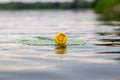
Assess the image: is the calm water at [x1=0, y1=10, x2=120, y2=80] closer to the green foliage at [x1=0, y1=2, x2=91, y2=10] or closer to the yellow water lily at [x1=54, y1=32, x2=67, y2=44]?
the yellow water lily at [x1=54, y1=32, x2=67, y2=44]

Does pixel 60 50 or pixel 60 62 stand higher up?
pixel 60 50

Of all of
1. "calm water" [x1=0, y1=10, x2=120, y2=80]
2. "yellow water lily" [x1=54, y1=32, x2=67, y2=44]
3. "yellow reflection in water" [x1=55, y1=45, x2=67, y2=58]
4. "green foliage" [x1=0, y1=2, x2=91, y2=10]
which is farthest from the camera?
"green foliage" [x1=0, y1=2, x2=91, y2=10]

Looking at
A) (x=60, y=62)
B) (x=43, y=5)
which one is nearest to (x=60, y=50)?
(x=60, y=62)

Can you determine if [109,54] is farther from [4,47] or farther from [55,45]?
[4,47]

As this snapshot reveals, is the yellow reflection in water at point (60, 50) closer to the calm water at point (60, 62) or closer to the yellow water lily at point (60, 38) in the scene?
the calm water at point (60, 62)

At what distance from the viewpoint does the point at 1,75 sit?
8016 millimetres

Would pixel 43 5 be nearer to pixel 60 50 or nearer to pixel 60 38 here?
pixel 60 38

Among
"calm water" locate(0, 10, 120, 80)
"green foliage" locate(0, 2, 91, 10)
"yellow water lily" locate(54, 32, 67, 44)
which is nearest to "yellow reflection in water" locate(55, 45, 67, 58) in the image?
"calm water" locate(0, 10, 120, 80)

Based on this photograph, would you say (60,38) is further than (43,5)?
No

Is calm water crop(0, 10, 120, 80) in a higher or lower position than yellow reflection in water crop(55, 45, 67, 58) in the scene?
lower

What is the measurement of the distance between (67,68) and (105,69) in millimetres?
810

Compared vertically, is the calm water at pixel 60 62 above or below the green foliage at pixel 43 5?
below

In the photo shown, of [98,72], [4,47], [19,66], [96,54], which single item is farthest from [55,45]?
[98,72]

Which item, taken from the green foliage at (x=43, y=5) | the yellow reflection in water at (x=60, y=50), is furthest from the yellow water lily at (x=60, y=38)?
the green foliage at (x=43, y=5)
